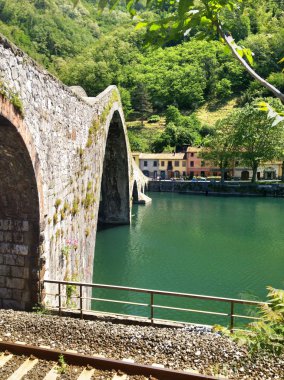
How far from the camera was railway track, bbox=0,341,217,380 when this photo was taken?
5.65 metres

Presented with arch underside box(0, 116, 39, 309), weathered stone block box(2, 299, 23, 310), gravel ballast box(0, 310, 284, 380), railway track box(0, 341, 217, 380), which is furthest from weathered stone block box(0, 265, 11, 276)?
railway track box(0, 341, 217, 380)

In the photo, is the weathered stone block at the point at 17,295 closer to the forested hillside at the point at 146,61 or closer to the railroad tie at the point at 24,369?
the railroad tie at the point at 24,369

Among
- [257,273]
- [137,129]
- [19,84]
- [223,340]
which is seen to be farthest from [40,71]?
[137,129]

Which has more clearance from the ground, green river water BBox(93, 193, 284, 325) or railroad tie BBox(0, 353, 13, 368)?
railroad tie BBox(0, 353, 13, 368)

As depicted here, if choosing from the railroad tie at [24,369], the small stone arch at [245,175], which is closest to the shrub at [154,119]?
the small stone arch at [245,175]

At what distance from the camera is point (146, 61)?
128625 mm

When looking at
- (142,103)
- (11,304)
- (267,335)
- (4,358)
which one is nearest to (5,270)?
(11,304)

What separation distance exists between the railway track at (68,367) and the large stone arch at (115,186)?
1045 inches

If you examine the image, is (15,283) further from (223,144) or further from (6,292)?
(223,144)

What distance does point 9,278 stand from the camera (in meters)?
9.42

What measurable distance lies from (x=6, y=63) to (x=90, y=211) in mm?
8641

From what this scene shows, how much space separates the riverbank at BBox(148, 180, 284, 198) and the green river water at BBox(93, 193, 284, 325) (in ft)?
44.2

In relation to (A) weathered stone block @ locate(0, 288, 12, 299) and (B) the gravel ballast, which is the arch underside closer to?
(A) weathered stone block @ locate(0, 288, 12, 299)

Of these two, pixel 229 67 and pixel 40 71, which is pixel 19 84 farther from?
pixel 229 67
